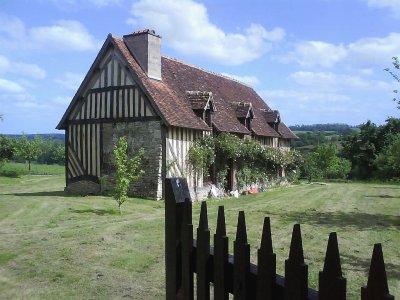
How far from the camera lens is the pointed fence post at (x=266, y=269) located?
2156 mm

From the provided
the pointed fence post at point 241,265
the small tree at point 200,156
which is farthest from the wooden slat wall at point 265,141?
the pointed fence post at point 241,265

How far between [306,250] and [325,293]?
270 inches

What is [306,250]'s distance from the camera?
8.38 metres

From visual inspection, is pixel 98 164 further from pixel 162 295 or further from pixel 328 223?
pixel 162 295

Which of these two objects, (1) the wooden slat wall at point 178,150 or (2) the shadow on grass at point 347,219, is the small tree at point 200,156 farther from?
(2) the shadow on grass at point 347,219

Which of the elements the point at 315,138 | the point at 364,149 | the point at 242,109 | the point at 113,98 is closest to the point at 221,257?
the point at 113,98

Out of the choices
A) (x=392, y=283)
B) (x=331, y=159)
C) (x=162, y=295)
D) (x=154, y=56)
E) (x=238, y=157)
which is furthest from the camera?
(x=331, y=159)

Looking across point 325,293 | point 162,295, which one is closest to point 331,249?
point 325,293

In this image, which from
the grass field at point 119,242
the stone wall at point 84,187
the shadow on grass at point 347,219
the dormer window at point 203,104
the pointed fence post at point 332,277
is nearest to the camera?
the pointed fence post at point 332,277

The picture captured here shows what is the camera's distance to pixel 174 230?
2793 mm

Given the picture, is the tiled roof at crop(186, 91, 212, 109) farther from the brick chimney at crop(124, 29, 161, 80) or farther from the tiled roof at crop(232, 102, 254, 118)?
the tiled roof at crop(232, 102, 254, 118)

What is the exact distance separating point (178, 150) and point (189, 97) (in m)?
3.72

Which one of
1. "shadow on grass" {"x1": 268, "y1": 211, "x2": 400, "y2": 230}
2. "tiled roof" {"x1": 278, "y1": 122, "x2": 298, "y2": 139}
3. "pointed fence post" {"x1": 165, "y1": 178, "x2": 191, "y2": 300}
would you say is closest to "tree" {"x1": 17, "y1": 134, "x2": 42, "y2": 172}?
"tiled roof" {"x1": 278, "y1": 122, "x2": 298, "y2": 139}

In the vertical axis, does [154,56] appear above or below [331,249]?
above
